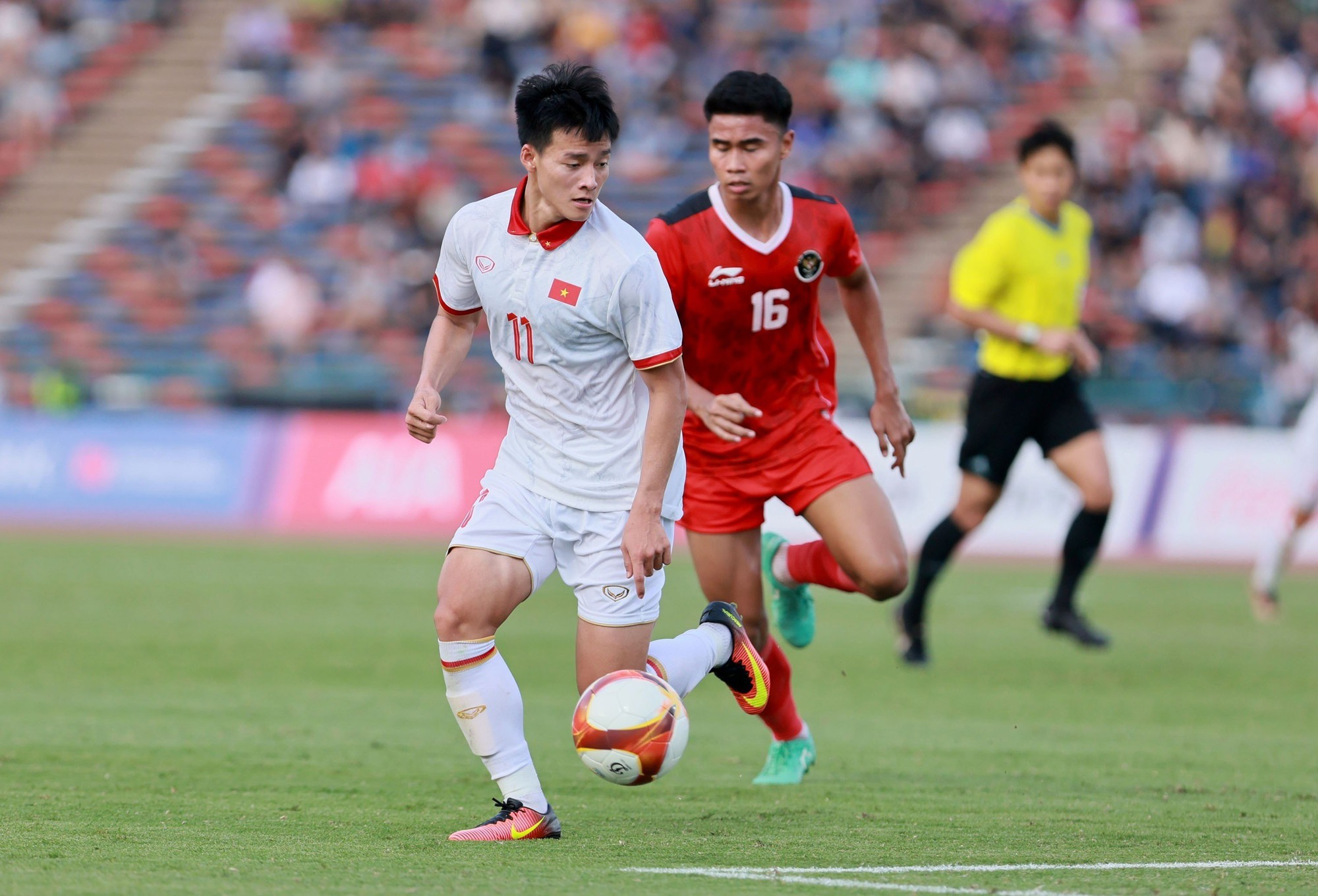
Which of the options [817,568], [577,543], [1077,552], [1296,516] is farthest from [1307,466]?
[577,543]

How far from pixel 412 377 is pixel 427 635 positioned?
379 inches

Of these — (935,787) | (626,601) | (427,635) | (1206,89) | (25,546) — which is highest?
(1206,89)

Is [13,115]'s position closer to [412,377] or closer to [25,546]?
[412,377]

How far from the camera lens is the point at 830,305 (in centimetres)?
2333

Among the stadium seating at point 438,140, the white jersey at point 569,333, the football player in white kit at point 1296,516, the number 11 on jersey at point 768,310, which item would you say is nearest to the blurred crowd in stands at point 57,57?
the stadium seating at point 438,140

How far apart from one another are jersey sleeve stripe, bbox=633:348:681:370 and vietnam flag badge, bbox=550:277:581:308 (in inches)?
11.1

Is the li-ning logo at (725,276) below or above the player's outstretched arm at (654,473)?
above

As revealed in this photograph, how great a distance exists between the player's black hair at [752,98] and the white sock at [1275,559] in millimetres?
7810

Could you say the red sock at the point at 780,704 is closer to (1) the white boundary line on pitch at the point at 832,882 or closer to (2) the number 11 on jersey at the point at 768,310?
(2) the number 11 on jersey at the point at 768,310

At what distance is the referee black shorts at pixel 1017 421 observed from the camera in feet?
35.8

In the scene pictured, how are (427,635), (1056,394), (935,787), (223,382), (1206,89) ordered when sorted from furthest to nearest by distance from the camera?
(1206,89)
(223,382)
(427,635)
(1056,394)
(935,787)

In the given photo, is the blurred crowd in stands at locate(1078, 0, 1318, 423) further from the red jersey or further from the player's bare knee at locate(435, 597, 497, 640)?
the player's bare knee at locate(435, 597, 497, 640)

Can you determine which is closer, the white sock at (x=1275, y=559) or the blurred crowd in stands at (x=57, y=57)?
the white sock at (x=1275, y=559)

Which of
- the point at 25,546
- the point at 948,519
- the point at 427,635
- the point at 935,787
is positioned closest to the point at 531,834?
the point at 935,787
